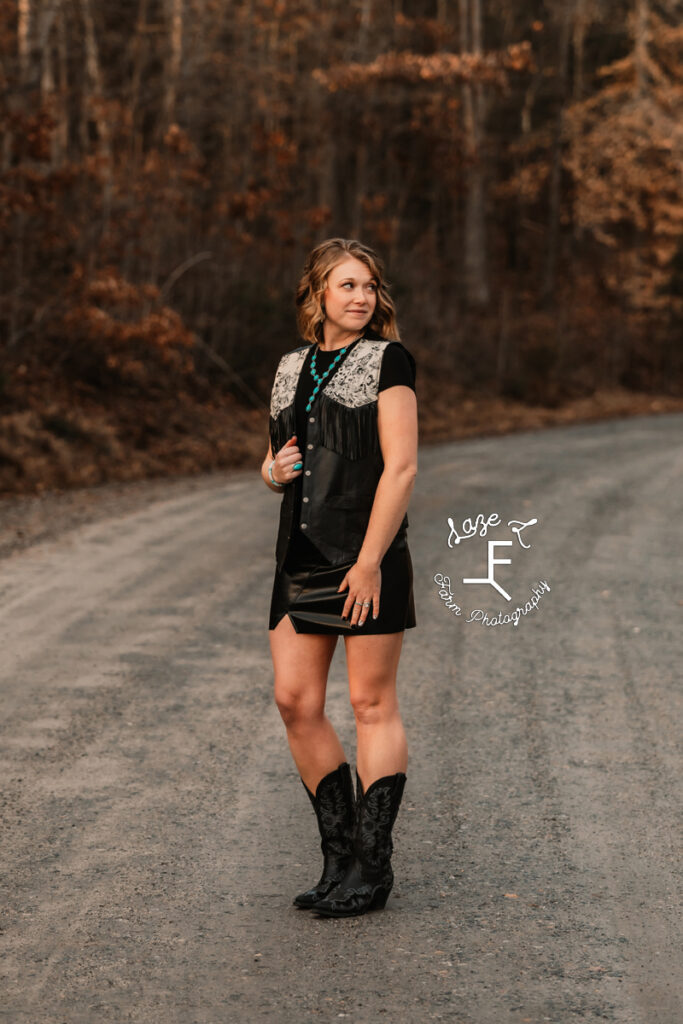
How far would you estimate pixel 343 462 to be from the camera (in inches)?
162

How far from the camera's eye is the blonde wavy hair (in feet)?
13.8

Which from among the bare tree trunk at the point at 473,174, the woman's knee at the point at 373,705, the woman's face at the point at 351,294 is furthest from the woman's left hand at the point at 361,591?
the bare tree trunk at the point at 473,174

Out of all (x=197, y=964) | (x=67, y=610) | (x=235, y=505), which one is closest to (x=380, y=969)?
(x=197, y=964)

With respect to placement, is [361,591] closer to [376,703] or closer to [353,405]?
[376,703]

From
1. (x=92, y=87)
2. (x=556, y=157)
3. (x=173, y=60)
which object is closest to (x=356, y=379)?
(x=173, y=60)

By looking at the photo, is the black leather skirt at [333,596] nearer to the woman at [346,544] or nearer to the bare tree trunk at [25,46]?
the woman at [346,544]

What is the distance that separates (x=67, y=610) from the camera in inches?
350

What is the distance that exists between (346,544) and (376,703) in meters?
0.52

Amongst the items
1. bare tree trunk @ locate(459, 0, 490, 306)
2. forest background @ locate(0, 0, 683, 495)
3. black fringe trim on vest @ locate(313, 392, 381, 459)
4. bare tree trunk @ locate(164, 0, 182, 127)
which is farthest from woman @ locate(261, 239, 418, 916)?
bare tree trunk @ locate(459, 0, 490, 306)

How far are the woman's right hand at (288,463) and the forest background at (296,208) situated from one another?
20.0ft

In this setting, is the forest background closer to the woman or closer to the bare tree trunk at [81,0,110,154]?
the bare tree trunk at [81,0,110,154]

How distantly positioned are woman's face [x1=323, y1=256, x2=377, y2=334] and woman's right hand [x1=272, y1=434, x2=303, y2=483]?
0.41m

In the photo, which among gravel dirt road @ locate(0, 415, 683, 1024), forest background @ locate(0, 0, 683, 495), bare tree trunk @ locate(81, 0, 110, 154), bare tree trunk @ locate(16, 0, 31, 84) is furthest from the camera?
bare tree trunk @ locate(81, 0, 110, 154)

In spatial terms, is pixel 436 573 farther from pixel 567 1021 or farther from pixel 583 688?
pixel 567 1021
